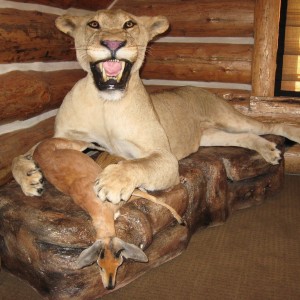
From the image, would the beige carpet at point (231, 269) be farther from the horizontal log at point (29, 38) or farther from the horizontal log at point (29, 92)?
the horizontal log at point (29, 38)

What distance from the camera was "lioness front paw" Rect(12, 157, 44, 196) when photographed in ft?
8.14

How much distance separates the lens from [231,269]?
267 cm

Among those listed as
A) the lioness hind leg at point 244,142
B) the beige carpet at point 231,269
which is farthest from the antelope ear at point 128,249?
the lioness hind leg at point 244,142

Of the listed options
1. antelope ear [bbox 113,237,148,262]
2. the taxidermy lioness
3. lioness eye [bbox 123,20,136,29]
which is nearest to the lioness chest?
the taxidermy lioness

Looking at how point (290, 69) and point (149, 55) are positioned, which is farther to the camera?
point (290, 69)

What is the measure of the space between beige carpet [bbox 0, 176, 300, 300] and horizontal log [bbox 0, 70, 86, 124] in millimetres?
1170

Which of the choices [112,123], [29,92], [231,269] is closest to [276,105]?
[231,269]

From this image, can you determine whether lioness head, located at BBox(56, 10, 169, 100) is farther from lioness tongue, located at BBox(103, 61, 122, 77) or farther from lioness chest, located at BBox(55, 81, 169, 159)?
lioness chest, located at BBox(55, 81, 169, 159)

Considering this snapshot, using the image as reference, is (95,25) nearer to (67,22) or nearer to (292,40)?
(67,22)

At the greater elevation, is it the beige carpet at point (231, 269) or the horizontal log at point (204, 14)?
the horizontal log at point (204, 14)

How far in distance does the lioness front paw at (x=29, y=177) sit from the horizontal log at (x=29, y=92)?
438 mm

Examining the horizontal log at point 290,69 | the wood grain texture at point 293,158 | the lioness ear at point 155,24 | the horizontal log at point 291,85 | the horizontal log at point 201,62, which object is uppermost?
the lioness ear at point 155,24

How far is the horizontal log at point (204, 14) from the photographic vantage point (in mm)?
4289

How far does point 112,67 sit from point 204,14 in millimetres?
2425
